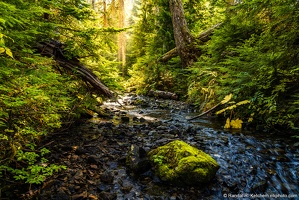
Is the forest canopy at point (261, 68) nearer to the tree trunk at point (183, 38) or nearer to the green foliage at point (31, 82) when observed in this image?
the tree trunk at point (183, 38)

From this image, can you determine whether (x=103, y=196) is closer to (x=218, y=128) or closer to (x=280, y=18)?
(x=218, y=128)

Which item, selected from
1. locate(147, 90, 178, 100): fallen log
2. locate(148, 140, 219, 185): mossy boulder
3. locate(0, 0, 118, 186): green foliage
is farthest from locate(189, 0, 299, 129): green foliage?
locate(147, 90, 178, 100): fallen log

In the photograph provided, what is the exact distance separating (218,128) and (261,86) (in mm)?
1612

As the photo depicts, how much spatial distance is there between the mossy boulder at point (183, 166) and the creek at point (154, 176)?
116 millimetres

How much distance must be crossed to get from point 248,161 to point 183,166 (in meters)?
1.51

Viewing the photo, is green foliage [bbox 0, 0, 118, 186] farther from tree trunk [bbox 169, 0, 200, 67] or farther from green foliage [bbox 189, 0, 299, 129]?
tree trunk [bbox 169, 0, 200, 67]

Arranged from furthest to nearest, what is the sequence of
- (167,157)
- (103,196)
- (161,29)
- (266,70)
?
(161,29), (266,70), (167,157), (103,196)

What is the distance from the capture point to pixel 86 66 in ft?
18.3

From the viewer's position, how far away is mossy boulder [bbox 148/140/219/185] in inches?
118

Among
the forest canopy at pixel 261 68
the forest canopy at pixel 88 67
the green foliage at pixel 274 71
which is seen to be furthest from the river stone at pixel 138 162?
the green foliage at pixel 274 71

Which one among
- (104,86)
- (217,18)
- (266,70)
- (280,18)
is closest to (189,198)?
(104,86)

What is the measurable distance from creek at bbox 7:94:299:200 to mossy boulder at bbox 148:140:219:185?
0.12 m

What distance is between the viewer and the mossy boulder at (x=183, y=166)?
118 inches

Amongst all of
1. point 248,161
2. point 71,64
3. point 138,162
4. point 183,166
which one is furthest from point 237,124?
point 71,64
